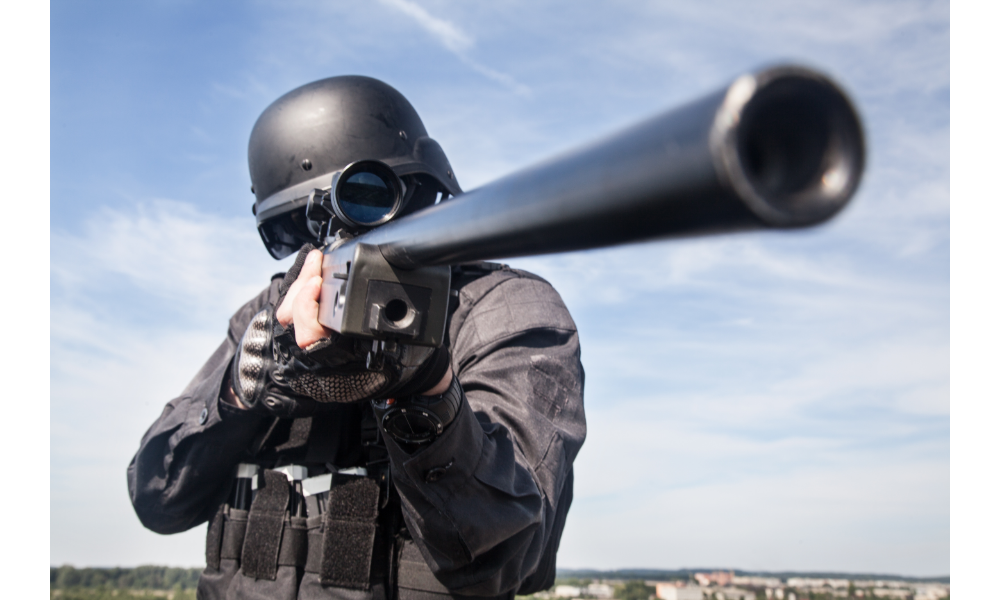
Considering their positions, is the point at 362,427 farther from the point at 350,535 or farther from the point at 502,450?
the point at 502,450

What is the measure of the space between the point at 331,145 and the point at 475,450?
7.53 feet

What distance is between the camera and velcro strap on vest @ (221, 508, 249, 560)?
3271mm

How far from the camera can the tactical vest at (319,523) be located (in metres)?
2.79

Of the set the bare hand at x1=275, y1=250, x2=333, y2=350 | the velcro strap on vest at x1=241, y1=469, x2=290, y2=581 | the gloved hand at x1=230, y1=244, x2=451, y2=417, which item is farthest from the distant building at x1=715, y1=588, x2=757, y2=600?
the bare hand at x1=275, y1=250, x2=333, y2=350

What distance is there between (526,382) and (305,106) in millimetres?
2263

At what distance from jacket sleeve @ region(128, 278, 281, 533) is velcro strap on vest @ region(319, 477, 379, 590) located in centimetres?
61

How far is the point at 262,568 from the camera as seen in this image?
3.03 m

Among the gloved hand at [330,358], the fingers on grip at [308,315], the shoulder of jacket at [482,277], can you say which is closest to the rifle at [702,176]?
the gloved hand at [330,358]

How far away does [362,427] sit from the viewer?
9.91 feet

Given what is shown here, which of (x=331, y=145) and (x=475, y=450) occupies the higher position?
(x=331, y=145)

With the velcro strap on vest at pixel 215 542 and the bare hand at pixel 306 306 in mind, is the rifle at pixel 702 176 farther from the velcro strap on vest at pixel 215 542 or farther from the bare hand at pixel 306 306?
the velcro strap on vest at pixel 215 542

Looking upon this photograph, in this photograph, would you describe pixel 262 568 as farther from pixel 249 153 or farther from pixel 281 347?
pixel 249 153

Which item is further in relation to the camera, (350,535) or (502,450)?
(350,535)

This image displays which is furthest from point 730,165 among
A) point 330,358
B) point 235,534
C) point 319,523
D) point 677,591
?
point 677,591
